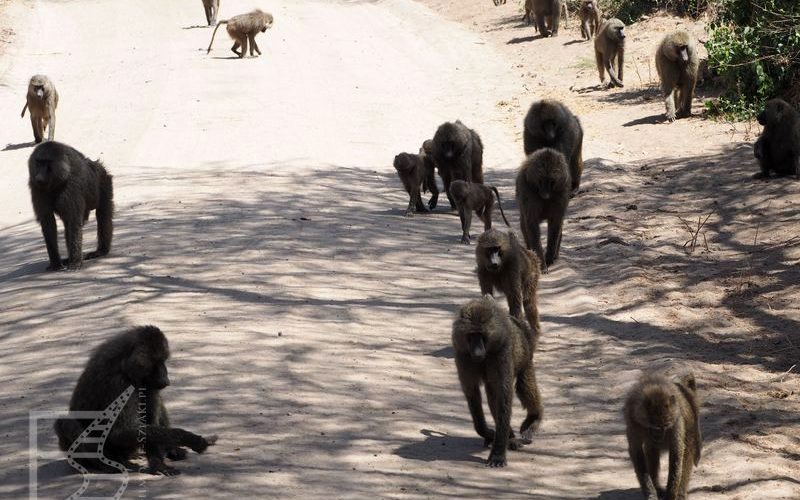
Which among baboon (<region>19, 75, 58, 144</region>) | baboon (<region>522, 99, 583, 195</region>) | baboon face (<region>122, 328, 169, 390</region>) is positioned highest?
baboon (<region>19, 75, 58, 144</region>)

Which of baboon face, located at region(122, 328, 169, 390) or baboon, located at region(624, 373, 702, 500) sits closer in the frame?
baboon, located at region(624, 373, 702, 500)

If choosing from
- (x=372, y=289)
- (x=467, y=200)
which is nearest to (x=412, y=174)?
(x=467, y=200)

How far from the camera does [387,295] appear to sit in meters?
11.1

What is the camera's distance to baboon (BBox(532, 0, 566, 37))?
27625mm

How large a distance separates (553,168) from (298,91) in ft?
42.5

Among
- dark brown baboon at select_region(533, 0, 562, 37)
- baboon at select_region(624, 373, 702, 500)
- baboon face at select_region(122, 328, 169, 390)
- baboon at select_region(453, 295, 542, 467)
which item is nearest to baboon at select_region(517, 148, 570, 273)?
baboon at select_region(453, 295, 542, 467)

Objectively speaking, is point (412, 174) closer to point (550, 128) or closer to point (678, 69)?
point (550, 128)

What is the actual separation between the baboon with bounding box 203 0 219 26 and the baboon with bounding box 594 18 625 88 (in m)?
12.4

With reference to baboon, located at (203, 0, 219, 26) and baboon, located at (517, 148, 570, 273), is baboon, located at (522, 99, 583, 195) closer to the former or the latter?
baboon, located at (517, 148, 570, 273)

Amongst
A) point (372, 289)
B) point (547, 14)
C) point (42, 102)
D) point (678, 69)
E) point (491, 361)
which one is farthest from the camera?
point (547, 14)

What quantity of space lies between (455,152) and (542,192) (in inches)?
119

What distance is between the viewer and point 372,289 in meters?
11.3

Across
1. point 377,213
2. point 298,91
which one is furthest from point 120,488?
point 298,91

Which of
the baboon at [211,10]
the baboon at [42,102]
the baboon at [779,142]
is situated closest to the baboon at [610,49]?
the baboon at [779,142]
